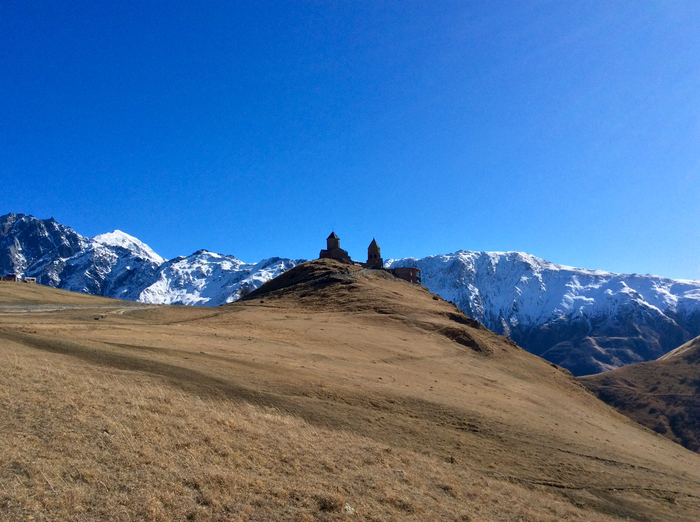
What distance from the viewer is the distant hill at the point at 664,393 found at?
113375mm

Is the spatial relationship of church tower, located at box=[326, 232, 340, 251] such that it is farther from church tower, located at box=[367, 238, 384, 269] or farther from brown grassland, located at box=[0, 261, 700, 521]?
brown grassland, located at box=[0, 261, 700, 521]

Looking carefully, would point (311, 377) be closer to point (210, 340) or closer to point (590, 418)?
point (210, 340)

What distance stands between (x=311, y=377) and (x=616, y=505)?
50.2ft

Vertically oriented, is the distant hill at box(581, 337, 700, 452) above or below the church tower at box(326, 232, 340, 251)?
below

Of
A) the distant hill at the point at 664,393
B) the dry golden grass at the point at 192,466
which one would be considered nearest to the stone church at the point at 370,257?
the distant hill at the point at 664,393

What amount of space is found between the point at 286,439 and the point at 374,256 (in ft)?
298

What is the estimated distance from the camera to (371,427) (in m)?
20.3

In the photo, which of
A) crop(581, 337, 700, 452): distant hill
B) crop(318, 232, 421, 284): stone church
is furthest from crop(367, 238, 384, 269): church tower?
crop(581, 337, 700, 452): distant hill

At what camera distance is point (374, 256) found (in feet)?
350

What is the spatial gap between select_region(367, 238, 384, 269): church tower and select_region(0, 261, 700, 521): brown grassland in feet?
211

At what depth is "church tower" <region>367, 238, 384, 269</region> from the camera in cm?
10294

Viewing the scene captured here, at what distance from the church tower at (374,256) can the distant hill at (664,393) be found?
8049cm

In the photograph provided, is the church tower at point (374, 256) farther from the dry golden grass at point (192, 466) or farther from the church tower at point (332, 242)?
the dry golden grass at point (192, 466)

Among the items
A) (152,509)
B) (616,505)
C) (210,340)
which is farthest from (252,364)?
(616,505)
